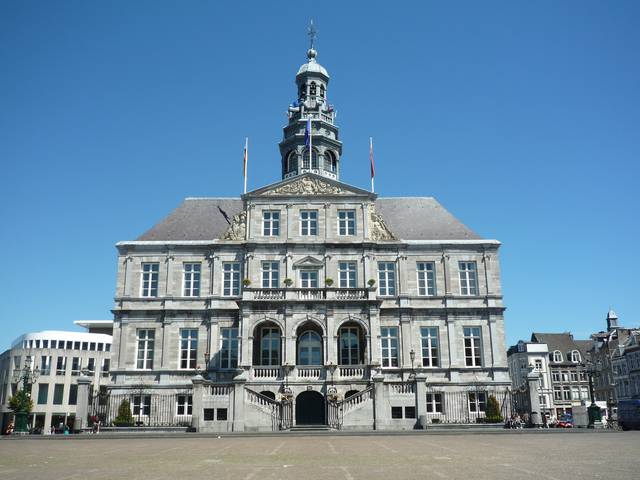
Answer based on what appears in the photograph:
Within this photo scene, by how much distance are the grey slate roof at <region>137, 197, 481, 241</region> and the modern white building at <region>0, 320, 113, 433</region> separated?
38.2 metres

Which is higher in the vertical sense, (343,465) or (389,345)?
(389,345)

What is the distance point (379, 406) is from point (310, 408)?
692 centimetres

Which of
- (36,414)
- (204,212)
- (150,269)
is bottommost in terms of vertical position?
(36,414)

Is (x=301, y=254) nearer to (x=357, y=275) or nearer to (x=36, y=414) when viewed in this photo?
(x=357, y=275)

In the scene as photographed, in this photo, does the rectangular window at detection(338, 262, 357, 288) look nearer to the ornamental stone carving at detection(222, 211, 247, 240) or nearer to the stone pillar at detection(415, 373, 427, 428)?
the ornamental stone carving at detection(222, 211, 247, 240)

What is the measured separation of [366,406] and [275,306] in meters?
10.1

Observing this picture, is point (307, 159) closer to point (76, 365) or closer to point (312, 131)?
point (312, 131)

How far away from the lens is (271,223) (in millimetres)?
45281

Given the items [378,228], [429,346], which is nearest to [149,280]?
[378,228]

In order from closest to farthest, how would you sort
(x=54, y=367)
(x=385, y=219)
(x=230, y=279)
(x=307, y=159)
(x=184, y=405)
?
(x=184, y=405) < (x=230, y=279) < (x=385, y=219) < (x=307, y=159) < (x=54, y=367)

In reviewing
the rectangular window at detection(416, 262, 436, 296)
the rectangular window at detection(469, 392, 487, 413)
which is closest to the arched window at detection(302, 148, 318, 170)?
the rectangular window at detection(416, 262, 436, 296)

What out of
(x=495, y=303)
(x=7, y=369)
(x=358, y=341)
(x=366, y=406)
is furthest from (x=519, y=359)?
(x=7, y=369)

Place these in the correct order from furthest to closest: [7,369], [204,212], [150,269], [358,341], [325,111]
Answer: [7,369] < [325,111] < [204,212] < [150,269] < [358,341]

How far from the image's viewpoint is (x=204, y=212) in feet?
Result: 163
